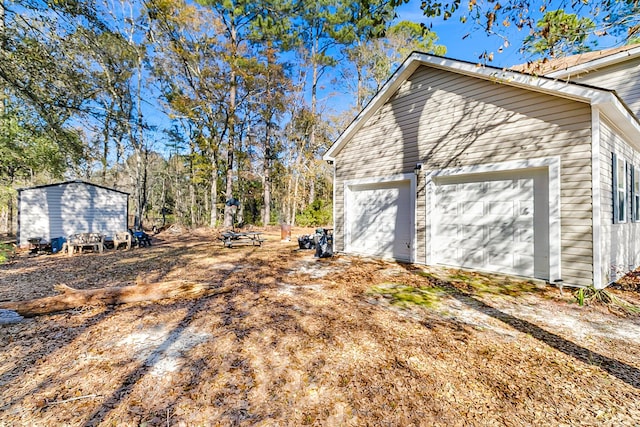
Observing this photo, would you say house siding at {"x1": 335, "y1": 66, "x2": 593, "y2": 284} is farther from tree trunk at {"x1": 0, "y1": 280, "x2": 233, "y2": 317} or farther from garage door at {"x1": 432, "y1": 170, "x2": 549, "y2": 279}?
tree trunk at {"x1": 0, "y1": 280, "x2": 233, "y2": 317}

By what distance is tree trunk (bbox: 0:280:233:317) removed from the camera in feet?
12.4

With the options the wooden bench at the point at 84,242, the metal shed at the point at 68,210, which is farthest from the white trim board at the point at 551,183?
the metal shed at the point at 68,210

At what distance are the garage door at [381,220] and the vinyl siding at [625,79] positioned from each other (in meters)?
6.00

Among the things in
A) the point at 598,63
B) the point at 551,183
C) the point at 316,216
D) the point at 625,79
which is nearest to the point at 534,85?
the point at 551,183

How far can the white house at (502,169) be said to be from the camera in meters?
4.88

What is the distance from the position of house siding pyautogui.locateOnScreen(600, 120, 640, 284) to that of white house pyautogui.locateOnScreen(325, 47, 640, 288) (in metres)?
0.04

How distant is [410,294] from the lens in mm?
4762

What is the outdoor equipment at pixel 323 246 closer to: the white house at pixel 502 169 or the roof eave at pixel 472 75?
the white house at pixel 502 169

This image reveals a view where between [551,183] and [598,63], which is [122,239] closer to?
[551,183]

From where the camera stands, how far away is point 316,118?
2142 centimetres

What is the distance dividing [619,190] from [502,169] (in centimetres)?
228

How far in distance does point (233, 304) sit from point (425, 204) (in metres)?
5.07

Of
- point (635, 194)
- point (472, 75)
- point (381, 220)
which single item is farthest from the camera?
point (381, 220)

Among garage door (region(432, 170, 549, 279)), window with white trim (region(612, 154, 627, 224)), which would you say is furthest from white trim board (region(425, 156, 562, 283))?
window with white trim (region(612, 154, 627, 224))
